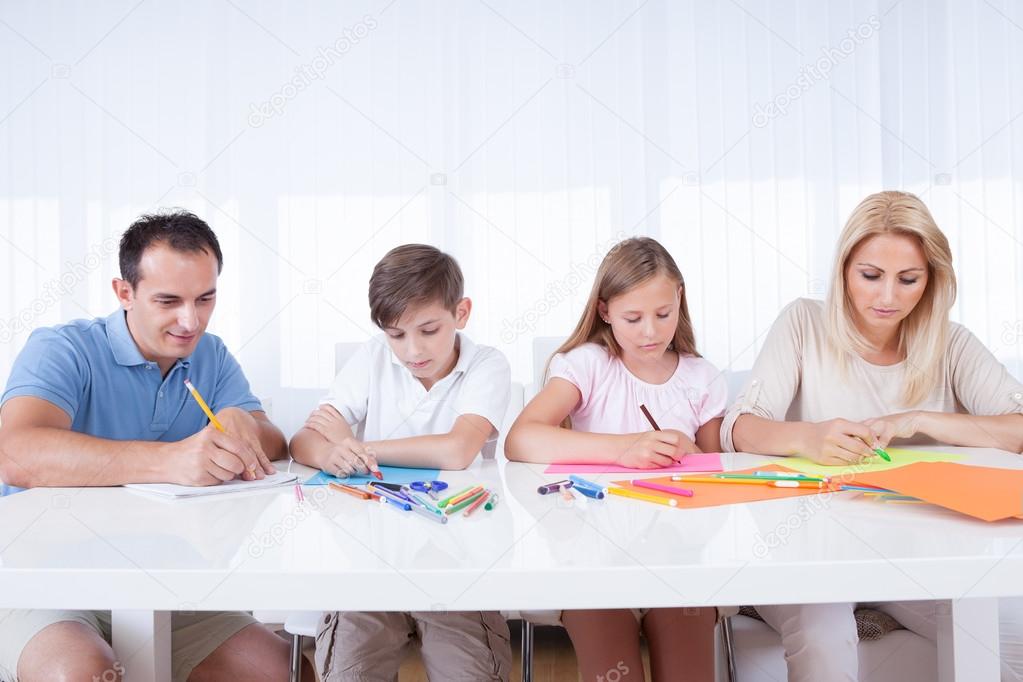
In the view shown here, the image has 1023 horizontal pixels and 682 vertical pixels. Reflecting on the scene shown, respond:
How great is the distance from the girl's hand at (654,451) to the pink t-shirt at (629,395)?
14.3 inches

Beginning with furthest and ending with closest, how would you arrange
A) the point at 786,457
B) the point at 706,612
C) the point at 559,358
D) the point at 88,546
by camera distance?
the point at 559,358 → the point at 786,457 → the point at 706,612 → the point at 88,546

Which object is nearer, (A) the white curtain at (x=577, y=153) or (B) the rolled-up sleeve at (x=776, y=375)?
(B) the rolled-up sleeve at (x=776, y=375)

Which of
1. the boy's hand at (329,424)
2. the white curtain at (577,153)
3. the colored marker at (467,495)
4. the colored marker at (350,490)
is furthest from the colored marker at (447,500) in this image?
the white curtain at (577,153)

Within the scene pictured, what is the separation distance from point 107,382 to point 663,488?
991 mm

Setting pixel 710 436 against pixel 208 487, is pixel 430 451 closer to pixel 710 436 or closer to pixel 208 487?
pixel 208 487

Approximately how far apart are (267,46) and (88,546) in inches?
117

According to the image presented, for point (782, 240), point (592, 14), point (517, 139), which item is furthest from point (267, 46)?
point (782, 240)

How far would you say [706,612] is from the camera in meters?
1.24

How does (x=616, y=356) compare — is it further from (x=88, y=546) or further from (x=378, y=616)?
(x=88, y=546)

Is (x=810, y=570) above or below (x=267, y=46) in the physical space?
below

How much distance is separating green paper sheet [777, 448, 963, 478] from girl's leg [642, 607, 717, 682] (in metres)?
0.26

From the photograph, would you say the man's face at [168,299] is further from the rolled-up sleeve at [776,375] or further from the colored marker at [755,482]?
the rolled-up sleeve at [776,375]

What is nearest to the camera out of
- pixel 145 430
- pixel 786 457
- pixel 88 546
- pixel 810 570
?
pixel 810 570

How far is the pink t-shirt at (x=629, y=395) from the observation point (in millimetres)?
1744
